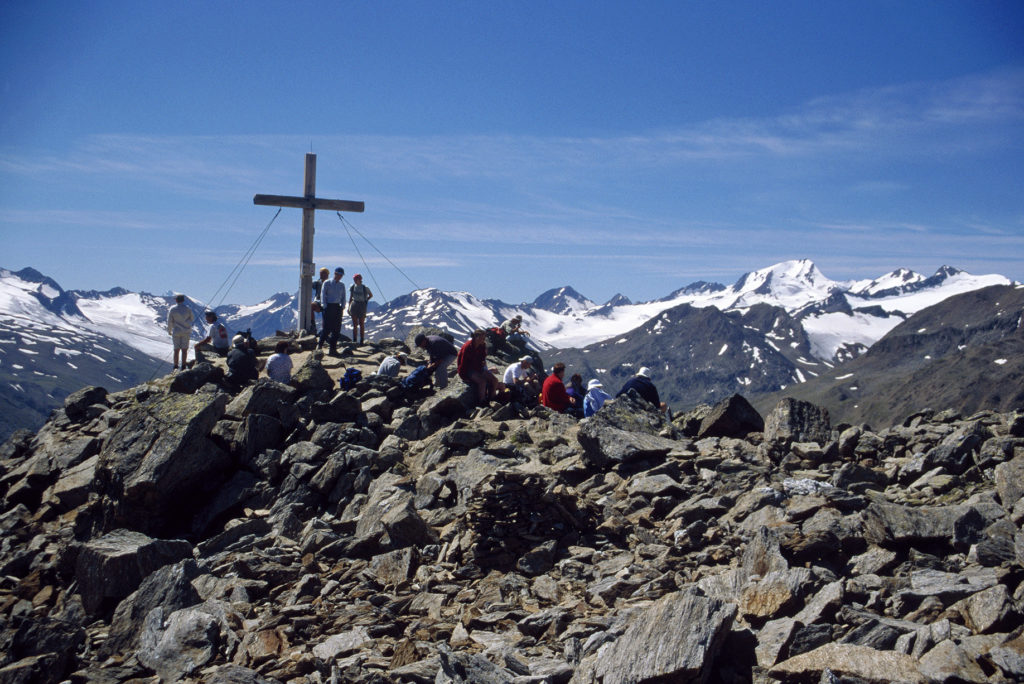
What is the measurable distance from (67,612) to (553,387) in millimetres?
12277

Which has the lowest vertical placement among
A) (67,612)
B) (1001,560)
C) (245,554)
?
(67,612)

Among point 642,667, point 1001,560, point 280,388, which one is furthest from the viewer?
point 280,388

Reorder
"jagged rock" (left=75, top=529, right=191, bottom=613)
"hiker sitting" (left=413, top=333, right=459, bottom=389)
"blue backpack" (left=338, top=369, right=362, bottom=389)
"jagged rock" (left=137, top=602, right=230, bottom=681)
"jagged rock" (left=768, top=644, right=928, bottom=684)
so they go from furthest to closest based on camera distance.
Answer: "hiker sitting" (left=413, top=333, right=459, bottom=389)
"blue backpack" (left=338, top=369, right=362, bottom=389)
"jagged rock" (left=75, top=529, right=191, bottom=613)
"jagged rock" (left=137, top=602, right=230, bottom=681)
"jagged rock" (left=768, top=644, right=928, bottom=684)

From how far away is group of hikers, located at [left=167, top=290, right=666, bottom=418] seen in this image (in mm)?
20750

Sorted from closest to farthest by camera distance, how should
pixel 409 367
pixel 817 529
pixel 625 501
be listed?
pixel 817 529
pixel 625 501
pixel 409 367

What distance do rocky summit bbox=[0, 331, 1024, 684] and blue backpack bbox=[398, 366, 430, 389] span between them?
46.2 inches

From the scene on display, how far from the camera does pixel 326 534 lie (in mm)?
14195

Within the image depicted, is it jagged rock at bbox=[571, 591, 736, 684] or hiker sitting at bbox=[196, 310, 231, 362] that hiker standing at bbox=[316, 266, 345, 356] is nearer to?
hiker sitting at bbox=[196, 310, 231, 362]

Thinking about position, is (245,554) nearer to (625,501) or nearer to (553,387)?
(625,501)

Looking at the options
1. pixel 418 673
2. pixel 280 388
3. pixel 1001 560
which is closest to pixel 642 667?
pixel 418 673

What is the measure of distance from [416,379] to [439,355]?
167cm

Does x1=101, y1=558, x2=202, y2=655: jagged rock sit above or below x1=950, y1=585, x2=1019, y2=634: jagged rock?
below

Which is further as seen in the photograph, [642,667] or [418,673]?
[418,673]

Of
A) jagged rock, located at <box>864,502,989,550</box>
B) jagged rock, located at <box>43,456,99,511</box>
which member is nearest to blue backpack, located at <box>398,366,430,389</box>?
jagged rock, located at <box>43,456,99,511</box>
